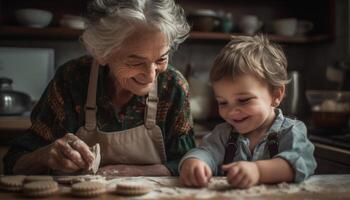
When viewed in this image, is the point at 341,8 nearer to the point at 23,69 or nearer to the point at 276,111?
the point at 276,111

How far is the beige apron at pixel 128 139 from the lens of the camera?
1379mm

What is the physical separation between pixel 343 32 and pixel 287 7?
0.58m

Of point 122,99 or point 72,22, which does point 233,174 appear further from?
point 72,22

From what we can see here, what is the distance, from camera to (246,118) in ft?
3.79

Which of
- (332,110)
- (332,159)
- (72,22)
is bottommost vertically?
(332,159)

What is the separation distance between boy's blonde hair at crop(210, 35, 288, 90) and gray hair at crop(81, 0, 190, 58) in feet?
0.63

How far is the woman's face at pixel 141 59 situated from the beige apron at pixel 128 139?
0.11 m

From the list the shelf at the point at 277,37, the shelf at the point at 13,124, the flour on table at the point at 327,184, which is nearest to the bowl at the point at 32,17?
the shelf at the point at 13,124

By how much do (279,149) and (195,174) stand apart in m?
0.27

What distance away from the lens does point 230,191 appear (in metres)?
0.93

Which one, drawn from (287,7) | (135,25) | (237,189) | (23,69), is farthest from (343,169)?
(23,69)

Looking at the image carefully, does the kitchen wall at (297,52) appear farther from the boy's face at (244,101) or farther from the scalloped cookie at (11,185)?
the scalloped cookie at (11,185)

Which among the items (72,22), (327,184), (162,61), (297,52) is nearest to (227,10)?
(297,52)

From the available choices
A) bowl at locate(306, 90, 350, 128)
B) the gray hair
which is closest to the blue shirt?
the gray hair
